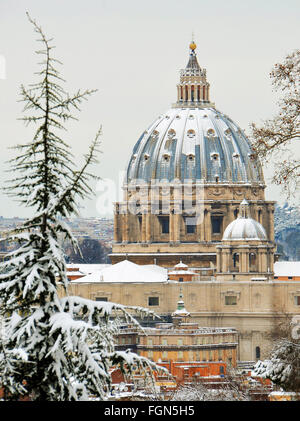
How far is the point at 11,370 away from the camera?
14266 mm

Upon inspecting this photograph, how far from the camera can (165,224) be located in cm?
10912

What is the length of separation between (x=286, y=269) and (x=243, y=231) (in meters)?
4.47

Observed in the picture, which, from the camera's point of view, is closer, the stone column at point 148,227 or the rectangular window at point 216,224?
the rectangular window at point 216,224

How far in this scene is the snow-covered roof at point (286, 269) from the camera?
98.7m

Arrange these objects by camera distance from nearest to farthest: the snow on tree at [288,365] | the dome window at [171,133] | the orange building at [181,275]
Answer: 1. the snow on tree at [288,365]
2. the orange building at [181,275]
3. the dome window at [171,133]

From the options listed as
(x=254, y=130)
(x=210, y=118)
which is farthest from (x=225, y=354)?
(x=254, y=130)

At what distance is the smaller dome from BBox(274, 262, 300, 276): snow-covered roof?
111 inches

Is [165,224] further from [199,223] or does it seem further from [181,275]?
[181,275]

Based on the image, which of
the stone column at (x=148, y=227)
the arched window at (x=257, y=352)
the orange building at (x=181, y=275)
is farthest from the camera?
the stone column at (x=148, y=227)

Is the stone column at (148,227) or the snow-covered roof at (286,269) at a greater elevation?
the stone column at (148,227)

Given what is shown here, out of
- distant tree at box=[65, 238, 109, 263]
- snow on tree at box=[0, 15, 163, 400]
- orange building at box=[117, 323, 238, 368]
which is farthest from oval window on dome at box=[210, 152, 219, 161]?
snow on tree at box=[0, 15, 163, 400]

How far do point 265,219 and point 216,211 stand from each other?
4.22 meters

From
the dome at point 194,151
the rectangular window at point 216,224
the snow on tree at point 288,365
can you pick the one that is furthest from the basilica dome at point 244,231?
the snow on tree at point 288,365

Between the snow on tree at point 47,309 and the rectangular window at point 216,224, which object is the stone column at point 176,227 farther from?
the snow on tree at point 47,309
